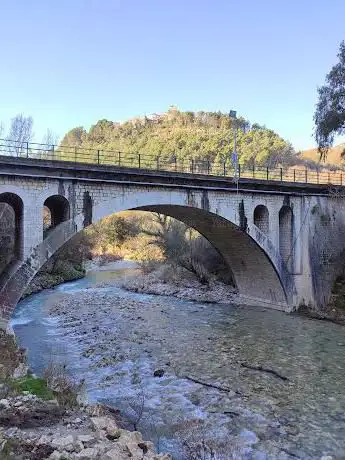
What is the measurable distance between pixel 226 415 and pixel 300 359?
5.59 metres

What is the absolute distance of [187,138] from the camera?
8688 cm

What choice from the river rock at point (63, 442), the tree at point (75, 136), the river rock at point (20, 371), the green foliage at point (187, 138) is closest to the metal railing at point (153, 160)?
the river rock at point (20, 371)

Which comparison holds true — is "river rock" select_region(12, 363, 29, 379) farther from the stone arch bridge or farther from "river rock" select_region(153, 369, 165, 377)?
"river rock" select_region(153, 369, 165, 377)

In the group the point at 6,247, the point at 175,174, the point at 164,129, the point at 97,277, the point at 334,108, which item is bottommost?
the point at 97,277

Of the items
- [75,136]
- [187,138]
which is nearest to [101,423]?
[187,138]

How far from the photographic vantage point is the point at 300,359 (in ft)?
51.1

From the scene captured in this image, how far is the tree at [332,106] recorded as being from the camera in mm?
22812

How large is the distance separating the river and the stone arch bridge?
7.81 feet

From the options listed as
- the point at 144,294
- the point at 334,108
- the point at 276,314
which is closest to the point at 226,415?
the point at 276,314

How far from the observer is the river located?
9.92m

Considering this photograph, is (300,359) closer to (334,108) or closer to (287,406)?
(287,406)

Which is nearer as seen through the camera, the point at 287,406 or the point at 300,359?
the point at 287,406

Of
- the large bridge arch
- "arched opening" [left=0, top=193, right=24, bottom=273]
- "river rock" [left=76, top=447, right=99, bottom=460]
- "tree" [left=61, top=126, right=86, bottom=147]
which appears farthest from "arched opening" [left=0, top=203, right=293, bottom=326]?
"tree" [left=61, top=126, right=86, bottom=147]

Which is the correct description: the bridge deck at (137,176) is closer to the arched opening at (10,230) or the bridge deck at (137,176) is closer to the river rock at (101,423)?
the arched opening at (10,230)
